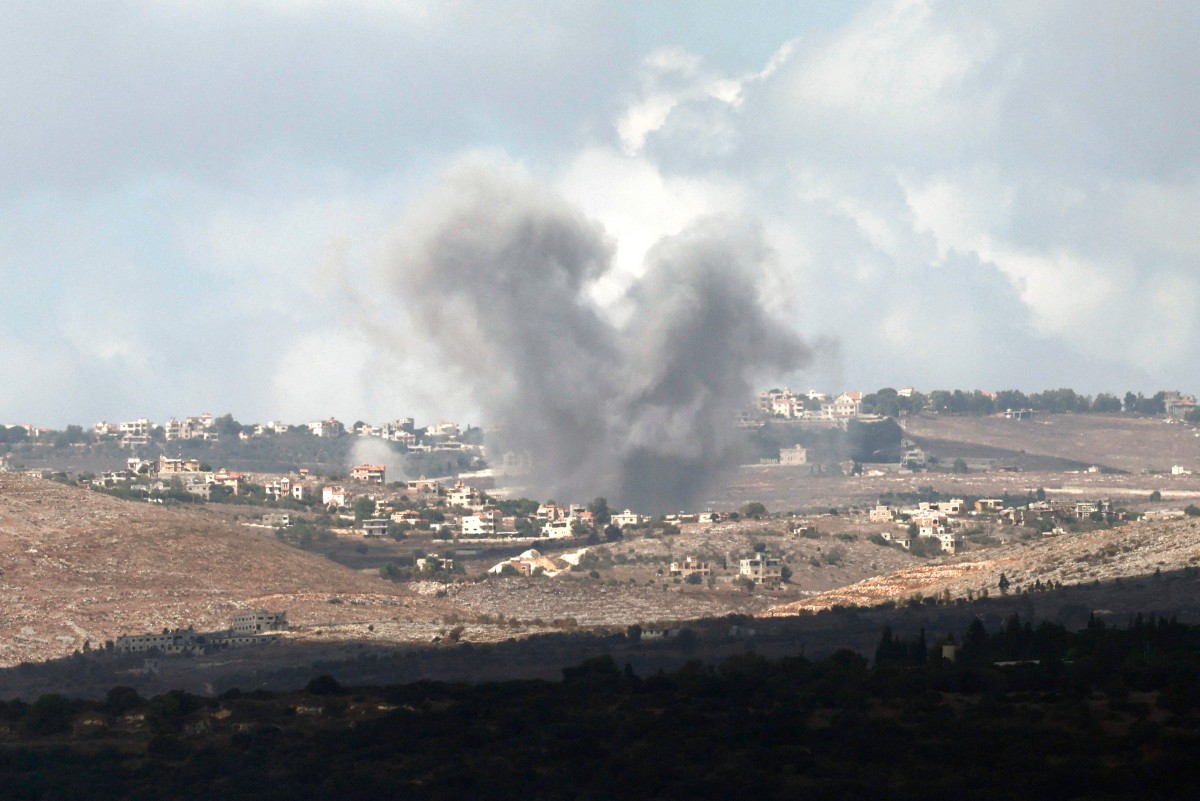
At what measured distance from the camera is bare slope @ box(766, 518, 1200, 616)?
194ft

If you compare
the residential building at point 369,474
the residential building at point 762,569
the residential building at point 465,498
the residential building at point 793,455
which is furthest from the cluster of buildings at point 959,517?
the residential building at point 369,474

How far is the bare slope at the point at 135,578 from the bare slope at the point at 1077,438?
10202cm

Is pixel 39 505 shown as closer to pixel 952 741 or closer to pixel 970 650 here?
pixel 970 650

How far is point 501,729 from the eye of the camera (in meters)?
34.8

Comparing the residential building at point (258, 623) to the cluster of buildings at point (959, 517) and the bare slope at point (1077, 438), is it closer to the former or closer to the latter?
the cluster of buildings at point (959, 517)

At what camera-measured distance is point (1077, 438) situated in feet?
600

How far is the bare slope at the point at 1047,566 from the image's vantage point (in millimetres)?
59188

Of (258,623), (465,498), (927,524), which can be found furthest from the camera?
(465,498)

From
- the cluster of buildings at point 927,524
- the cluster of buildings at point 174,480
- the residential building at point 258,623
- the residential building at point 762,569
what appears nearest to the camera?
the residential building at point 258,623

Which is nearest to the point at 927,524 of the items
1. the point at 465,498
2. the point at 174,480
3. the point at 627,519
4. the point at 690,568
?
the point at 627,519

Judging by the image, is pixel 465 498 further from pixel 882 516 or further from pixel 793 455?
pixel 793 455

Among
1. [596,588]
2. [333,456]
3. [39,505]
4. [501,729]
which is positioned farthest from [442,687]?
[333,456]

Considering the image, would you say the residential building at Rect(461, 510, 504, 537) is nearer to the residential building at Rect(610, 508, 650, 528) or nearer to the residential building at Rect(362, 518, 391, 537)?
the residential building at Rect(362, 518, 391, 537)

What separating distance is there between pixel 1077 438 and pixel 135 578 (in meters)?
125
